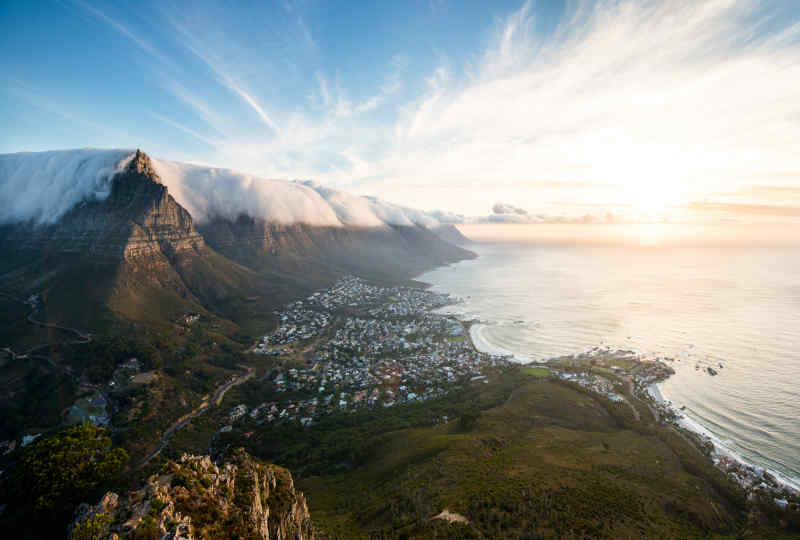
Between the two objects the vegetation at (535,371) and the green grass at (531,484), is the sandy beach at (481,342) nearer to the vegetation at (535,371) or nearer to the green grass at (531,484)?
the vegetation at (535,371)

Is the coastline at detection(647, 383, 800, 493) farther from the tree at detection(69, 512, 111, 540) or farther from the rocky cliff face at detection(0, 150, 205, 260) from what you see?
the rocky cliff face at detection(0, 150, 205, 260)

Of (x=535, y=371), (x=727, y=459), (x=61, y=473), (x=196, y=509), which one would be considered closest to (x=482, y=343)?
(x=535, y=371)

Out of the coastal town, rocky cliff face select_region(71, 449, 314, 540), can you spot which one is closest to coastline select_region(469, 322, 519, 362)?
the coastal town

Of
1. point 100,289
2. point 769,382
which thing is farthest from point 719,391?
point 100,289

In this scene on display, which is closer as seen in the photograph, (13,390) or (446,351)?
(13,390)

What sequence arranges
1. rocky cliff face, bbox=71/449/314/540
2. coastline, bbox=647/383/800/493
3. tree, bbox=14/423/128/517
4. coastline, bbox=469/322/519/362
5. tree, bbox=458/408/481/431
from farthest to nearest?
coastline, bbox=469/322/519/362 → tree, bbox=458/408/481/431 → coastline, bbox=647/383/800/493 → tree, bbox=14/423/128/517 → rocky cliff face, bbox=71/449/314/540

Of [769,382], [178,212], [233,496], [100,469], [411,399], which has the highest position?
[178,212]

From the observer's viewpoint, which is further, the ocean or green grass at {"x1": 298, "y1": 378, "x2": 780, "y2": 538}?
the ocean

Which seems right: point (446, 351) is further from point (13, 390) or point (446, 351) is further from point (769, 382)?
point (13, 390)
